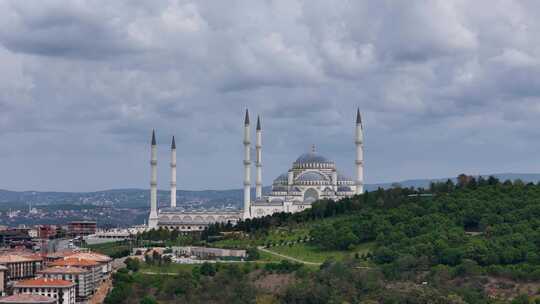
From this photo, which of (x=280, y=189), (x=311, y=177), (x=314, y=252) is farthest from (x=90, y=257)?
(x=311, y=177)

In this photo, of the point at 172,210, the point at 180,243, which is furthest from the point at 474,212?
the point at 172,210

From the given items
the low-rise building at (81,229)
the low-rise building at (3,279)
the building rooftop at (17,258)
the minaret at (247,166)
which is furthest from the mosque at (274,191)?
the low-rise building at (3,279)

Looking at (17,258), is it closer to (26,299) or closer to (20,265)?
(20,265)

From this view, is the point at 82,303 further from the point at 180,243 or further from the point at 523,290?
the point at 523,290

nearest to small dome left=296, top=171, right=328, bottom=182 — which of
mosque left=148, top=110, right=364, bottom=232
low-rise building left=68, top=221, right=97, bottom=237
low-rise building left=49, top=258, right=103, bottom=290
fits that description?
mosque left=148, top=110, right=364, bottom=232

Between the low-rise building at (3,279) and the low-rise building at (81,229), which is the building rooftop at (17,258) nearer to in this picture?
the low-rise building at (3,279)

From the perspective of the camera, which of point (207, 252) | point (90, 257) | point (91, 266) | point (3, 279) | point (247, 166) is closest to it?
point (91, 266)
